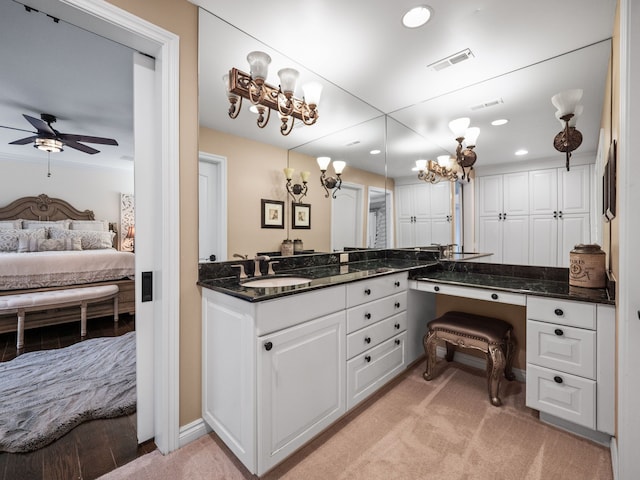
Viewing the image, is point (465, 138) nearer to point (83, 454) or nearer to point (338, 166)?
point (338, 166)

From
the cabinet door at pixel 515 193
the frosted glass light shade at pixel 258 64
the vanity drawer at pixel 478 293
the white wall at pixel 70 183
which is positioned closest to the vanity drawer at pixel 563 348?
the vanity drawer at pixel 478 293

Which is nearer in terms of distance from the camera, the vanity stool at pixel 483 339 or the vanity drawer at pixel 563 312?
the vanity drawer at pixel 563 312

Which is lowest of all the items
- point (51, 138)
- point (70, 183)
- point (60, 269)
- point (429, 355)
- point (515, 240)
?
point (429, 355)

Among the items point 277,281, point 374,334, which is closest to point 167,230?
point 277,281

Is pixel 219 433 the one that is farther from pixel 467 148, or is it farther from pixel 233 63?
pixel 467 148

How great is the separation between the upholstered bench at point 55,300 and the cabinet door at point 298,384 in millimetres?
3300

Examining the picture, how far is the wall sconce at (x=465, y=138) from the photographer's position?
2420mm

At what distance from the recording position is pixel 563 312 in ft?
5.29

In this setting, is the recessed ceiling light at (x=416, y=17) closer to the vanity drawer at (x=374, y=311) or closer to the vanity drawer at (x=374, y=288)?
the vanity drawer at (x=374, y=288)

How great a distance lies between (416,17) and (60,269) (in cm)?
481

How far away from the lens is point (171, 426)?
153cm

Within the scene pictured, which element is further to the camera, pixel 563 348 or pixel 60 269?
pixel 60 269

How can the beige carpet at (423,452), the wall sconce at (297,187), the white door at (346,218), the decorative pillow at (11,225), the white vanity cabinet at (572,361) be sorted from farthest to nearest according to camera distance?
1. the decorative pillow at (11,225)
2. the white door at (346,218)
3. the wall sconce at (297,187)
4. the white vanity cabinet at (572,361)
5. the beige carpet at (423,452)

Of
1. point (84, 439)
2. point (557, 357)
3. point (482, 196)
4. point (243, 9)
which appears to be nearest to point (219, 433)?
point (84, 439)
